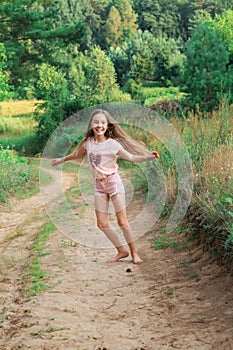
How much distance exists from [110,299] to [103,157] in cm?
133

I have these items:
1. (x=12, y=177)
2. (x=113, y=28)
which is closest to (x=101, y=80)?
(x=12, y=177)

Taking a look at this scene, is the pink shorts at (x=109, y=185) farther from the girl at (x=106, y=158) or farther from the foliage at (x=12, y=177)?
the foliage at (x=12, y=177)

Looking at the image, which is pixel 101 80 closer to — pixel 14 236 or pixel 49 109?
pixel 49 109

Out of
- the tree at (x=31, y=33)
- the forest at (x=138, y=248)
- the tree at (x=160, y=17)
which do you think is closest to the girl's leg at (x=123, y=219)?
the forest at (x=138, y=248)

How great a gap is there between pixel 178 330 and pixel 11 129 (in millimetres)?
20265

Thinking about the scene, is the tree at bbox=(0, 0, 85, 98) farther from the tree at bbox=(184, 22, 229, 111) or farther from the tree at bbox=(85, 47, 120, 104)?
the tree at bbox=(184, 22, 229, 111)

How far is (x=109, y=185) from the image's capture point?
5.30 m

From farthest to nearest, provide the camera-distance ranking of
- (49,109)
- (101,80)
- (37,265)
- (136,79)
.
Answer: (136,79), (101,80), (49,109), (37,265)

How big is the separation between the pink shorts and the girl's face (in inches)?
16.9

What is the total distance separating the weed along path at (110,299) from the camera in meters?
3.88

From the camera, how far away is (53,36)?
19.9 m

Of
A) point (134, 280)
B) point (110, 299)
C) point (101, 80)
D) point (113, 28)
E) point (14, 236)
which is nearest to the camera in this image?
point (110, 299)

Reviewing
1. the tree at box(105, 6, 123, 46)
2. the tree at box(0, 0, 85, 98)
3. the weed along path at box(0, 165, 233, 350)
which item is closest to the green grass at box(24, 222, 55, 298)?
the weed along path at box(0, 165, 233, 350)

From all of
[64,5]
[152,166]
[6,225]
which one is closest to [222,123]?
[152,166]
